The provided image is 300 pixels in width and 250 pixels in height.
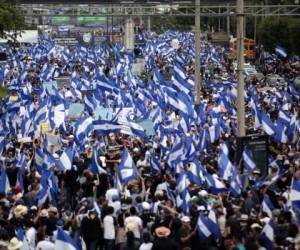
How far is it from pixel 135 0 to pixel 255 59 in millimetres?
13112

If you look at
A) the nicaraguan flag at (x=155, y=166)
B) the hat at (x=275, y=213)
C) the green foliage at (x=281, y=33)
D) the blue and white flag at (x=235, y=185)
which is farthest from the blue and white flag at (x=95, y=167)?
the green foliage at (x=281, y=33)

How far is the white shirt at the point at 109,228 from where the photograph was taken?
1603 centimetres

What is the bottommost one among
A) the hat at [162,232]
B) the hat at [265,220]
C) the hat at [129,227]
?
the hat at [129,227]

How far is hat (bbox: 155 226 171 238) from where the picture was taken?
1456 cm

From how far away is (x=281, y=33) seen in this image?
68.3 m

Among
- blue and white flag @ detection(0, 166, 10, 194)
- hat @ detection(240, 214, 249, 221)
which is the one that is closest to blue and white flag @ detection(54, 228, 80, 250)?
hat @ detection(240, 214, 249, 221)

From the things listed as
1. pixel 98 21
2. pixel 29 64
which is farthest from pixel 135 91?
pixel 98 21

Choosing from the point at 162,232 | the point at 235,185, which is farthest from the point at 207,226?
the point at 235,185

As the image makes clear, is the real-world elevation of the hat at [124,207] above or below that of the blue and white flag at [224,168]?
below

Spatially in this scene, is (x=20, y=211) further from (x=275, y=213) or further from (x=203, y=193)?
(x=275, y=213)

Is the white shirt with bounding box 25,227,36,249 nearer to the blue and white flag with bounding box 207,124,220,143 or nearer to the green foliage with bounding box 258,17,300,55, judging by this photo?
the blue and white flag with bounding box 207,124,220,143

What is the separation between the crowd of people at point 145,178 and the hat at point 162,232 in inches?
0.8

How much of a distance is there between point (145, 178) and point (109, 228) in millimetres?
3642

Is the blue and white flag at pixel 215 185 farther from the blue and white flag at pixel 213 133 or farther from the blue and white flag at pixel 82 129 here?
the blue and white flag at pixel 82 129
